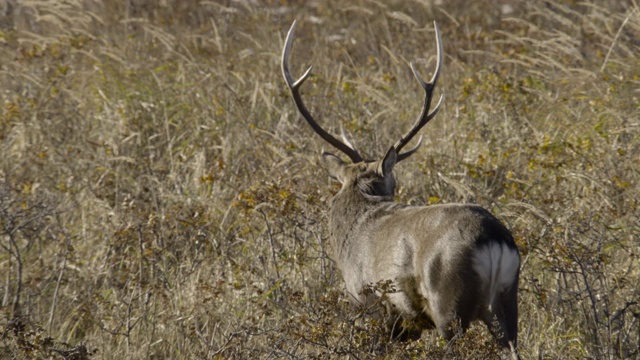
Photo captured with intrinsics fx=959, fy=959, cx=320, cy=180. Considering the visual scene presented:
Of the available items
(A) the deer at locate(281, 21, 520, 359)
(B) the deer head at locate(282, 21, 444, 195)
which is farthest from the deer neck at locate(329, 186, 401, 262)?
(B) the deer head at locate(282, 21, 444, 195)

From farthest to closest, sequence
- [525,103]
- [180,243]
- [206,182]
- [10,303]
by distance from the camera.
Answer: [525,103], [206,182], [180,243], [10,303]

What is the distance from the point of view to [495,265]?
4.80m

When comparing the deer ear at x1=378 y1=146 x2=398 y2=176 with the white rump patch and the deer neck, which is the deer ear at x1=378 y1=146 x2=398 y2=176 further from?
the white rump patch

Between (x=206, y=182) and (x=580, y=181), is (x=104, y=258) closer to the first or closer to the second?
(x=206, y=182)

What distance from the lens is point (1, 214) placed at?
22.2ft

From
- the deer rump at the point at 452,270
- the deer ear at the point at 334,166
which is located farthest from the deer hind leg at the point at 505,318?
the deer ear at the point at 334,166

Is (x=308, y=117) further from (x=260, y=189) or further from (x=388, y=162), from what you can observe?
(x=388, y=162)

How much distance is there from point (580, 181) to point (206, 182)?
10.3 ft

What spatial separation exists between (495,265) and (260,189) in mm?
2528

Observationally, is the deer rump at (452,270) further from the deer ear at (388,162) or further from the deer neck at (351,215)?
the deer ear at (388,162)

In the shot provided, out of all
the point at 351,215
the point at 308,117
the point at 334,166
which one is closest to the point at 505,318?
the point at 351,215

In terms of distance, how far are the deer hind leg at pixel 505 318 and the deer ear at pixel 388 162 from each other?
1.54 m

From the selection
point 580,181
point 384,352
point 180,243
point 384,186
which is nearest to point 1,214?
point 180,243

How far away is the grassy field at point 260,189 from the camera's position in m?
5.71
